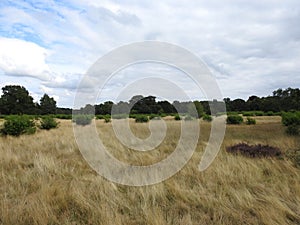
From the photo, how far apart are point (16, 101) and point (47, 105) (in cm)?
842

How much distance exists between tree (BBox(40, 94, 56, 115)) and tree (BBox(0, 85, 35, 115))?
433cm

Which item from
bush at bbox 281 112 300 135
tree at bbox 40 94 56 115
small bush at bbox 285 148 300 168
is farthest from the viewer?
tree at bbox 40 94 56 115

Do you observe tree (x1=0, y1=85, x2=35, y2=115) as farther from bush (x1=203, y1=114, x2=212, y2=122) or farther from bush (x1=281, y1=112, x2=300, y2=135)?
bush (x1=281, y1=112, x2=300, y2=135)

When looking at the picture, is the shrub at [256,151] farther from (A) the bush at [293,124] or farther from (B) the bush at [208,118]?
(B) the bush at [208,118]

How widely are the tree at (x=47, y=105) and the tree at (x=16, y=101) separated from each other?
433cm

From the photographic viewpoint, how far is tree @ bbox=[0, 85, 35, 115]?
178 feet

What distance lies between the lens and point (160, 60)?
7828 mm

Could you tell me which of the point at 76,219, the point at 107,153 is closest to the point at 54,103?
the point at 107,153

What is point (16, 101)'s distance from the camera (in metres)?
55.7

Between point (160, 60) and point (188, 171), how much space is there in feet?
11.7

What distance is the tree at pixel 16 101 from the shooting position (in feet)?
178

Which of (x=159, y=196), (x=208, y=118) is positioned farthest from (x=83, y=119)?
(x=159, y=196)

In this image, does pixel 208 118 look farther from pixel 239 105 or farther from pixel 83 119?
pixel 239 105

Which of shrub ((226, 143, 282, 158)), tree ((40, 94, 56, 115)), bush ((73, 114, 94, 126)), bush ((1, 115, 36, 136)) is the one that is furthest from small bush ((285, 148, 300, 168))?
tree ((40, 94, 56, 115))
